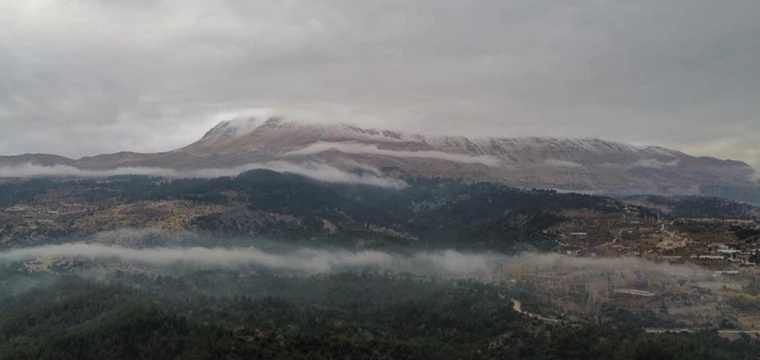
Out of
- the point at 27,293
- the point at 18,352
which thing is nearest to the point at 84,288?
the point at 27,293

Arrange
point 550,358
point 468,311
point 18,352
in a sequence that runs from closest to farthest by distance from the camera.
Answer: point 550,358, point 18,352, point 468,311

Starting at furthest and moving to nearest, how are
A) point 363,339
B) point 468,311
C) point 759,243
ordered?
point 759,243 < point 468,311 < point 363,339

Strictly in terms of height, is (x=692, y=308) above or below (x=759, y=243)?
below

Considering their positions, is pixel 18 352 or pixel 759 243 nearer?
pixel 18 352

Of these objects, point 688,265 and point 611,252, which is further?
point 611,252

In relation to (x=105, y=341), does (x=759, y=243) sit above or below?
above

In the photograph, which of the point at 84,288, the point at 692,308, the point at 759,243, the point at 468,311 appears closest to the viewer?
the point at 692,308

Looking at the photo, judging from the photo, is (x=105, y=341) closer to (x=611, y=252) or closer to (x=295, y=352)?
(x=295, y=352)

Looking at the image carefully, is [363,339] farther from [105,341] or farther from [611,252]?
[611,252]

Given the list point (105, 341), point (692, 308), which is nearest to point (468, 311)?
point (692, 308)
